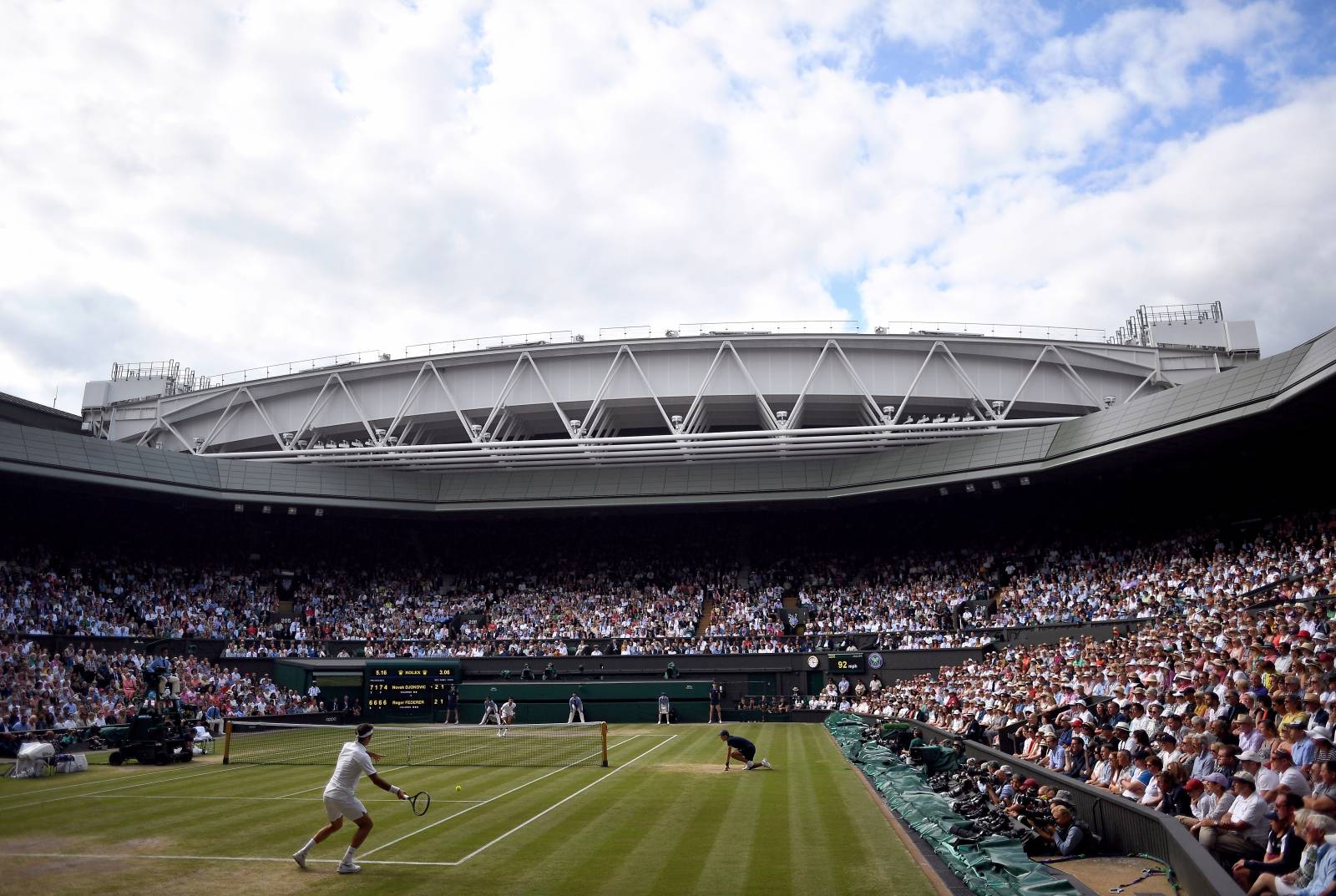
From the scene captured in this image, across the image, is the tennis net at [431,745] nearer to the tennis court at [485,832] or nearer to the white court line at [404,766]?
the white court line at [404,766]

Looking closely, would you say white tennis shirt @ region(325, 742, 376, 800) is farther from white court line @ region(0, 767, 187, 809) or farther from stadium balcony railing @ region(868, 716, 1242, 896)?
white court line @ region(0, 767, 187, 809)

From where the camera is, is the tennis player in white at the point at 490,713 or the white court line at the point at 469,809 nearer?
the white court line at the point at 469,809

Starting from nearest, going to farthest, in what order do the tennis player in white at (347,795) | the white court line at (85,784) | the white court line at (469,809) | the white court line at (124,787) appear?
1. the tennis player in white at (347,795)
2. the white court line at (469,809)
3. the white court line at (124,787)
4. the white court line at (85,784)

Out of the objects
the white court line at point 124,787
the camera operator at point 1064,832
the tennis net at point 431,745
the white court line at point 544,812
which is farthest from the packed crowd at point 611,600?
the camera operator at point 1064,832

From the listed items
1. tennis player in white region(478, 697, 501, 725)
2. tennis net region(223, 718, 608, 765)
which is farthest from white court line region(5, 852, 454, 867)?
tennis player in white region(478, 697, 501, 725)

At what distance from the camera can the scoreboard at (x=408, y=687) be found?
46.5m

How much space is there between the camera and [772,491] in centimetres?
4834

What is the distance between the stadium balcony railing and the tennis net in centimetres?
1272

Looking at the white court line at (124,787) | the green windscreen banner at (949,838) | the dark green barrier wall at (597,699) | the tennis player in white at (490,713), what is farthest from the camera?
the dark green barrier wall at (597,699)

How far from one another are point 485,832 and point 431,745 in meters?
18.3

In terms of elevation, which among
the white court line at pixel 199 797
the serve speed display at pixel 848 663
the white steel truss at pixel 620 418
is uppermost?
the white steel truss at pixel 620 418

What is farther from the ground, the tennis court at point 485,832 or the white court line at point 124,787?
the tennis court at point 485,832

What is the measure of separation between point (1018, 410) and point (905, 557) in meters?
10.2

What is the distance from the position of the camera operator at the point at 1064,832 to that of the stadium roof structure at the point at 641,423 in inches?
1122
